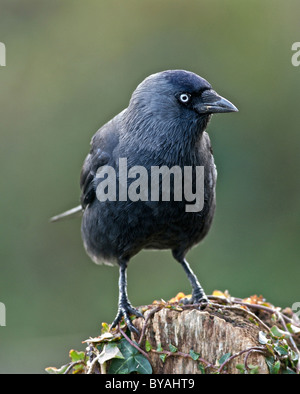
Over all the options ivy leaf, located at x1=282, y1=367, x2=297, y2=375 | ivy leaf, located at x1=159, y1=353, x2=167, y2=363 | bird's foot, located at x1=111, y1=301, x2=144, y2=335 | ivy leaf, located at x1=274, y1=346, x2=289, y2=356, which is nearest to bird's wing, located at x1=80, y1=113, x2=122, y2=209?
bird's foot, located at x1=111, y1=301, x2=144, y2=335

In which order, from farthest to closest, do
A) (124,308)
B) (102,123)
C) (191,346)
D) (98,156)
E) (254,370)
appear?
(102,123)
(98,156)
(124,308)
(191,346)
(254,370)

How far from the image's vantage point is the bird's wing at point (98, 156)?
5055 millimetres

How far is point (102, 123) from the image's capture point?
29.7 ft

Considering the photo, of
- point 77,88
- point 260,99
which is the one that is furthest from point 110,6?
point 260,99

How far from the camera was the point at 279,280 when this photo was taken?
26.8ft

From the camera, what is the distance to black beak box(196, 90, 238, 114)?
183 inches

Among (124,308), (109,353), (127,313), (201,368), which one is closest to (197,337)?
(201,368)

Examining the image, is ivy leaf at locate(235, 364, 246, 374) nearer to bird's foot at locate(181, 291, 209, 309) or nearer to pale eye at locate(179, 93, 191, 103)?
bird's foot at locate(181, 291, 209, 309)

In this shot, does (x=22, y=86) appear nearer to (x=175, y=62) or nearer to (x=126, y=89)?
(x=126, y=89)

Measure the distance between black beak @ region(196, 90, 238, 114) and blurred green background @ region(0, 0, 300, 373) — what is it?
3.72 metres

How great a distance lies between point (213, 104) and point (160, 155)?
531 millimetres

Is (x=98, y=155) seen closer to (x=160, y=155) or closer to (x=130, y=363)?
(x=160, y=155)

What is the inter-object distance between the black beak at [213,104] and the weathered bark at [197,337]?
1468 millimetres

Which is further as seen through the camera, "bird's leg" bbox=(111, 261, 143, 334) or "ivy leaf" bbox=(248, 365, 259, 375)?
"bird's leg" bbox=(111, 261, 143, 334)
